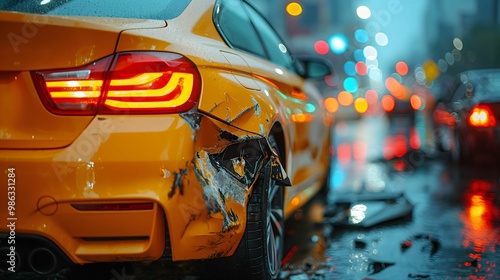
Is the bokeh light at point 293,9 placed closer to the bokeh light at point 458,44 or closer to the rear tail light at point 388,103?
the bokeh light at point 458,44

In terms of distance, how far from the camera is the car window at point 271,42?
5.38 metres

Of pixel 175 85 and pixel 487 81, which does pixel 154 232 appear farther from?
pixel 487 81

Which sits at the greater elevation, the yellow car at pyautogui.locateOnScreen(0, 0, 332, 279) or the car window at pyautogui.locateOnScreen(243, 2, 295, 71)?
the car window at pyautogui.locateOnScreen(243, 2, 295, 71)

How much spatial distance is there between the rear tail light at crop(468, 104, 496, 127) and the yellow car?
7067mm

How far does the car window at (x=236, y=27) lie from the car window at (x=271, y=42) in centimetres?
22

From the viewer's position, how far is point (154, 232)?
3.23 metres

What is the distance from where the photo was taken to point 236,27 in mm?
4629

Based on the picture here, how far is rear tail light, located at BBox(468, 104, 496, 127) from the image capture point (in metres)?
10.0

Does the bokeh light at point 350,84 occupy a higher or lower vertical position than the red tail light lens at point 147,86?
higher

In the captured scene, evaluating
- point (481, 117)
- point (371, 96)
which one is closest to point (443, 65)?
point (371, 96)

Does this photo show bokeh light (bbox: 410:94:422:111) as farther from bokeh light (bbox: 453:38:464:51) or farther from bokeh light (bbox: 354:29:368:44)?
bokeh light (bbox: 453:38:464:51)

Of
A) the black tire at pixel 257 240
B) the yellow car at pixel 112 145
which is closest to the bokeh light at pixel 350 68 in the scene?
the black tire at pixel 257 240

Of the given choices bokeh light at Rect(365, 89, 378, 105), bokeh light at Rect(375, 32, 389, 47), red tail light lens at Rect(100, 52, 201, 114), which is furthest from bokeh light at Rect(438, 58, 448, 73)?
red tail light lens at Rect(100, 52, 201, 114)

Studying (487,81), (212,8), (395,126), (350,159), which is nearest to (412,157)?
(350,159)
